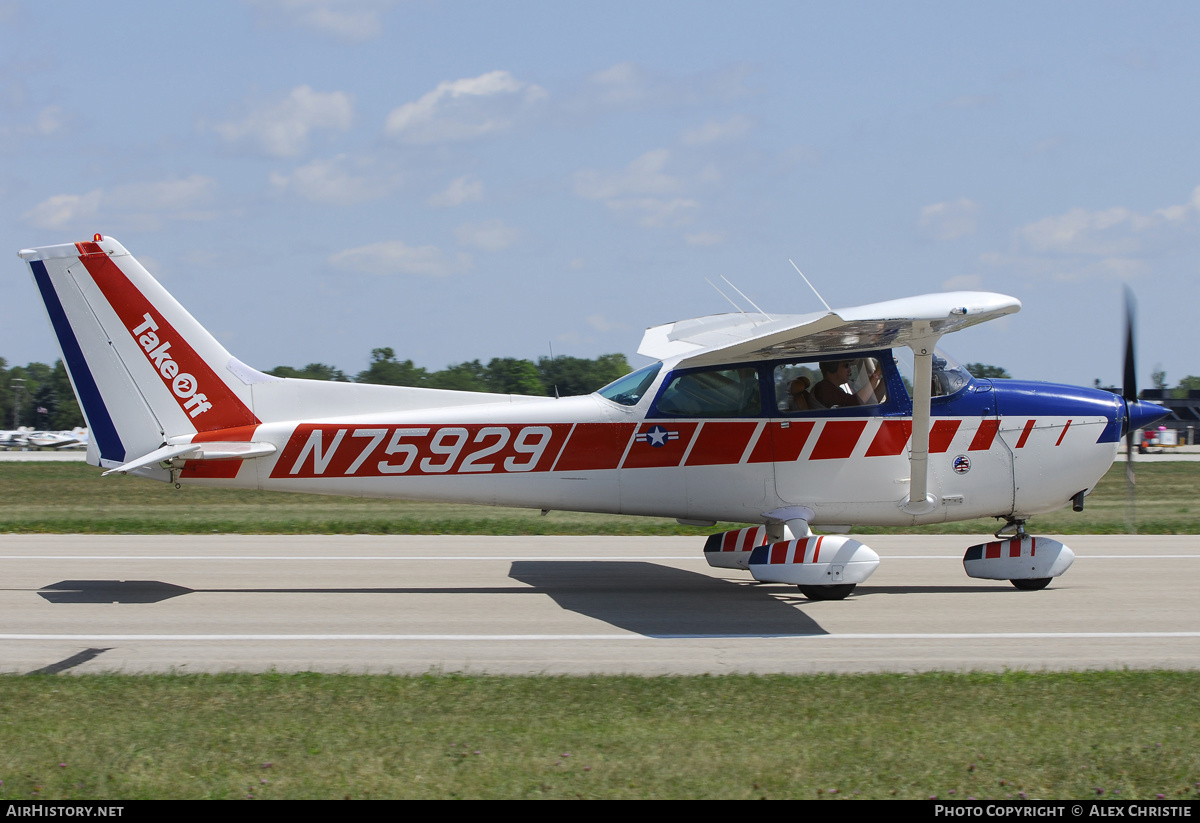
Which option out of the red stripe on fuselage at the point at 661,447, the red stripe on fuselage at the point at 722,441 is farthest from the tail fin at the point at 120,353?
the red stripe on fuselage at the point at 722,441

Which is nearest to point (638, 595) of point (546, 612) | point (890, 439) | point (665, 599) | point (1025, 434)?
point (665, 599)

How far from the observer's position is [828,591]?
29.7 feet

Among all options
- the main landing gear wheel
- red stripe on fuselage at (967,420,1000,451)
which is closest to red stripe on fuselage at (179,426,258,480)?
the main landing gear wheel

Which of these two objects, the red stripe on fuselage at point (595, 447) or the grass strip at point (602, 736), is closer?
the grass strip at point (602, 736)

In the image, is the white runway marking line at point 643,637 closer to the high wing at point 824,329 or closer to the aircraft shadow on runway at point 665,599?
the aircraft shadow on runway at point 665,599

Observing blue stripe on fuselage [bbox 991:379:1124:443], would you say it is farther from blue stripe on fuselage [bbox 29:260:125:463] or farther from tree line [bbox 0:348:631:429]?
blue stripe on fuselage [bbox 29:260:125:463]

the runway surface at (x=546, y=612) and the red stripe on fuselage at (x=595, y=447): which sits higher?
the red stripe on fuselage at (x=595, y=447)

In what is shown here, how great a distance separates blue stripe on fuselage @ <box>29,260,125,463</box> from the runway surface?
140cm

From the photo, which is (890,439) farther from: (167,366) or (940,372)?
(167,366)

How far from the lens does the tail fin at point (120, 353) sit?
358 inches

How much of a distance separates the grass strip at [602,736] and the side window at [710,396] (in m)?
3.56

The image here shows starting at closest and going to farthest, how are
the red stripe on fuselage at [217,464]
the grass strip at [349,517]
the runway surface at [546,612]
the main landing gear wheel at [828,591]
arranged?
the runway surface at [546,612]
the main landing gear wheel at [828,591]
the red stripe on fuselage at [217,464]
the grass strip at [349,517]

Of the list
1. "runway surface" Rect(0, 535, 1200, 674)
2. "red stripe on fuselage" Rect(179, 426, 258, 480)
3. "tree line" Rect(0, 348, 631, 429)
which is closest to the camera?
"runway surface" Rect(0, 535, 1200, 674)

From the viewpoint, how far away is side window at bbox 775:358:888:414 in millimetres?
9336
